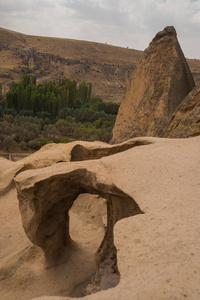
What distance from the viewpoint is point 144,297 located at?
6.96 ft

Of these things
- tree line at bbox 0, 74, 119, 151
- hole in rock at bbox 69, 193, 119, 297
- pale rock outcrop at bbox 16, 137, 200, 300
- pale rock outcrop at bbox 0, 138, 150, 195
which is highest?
pale rock outcrop at bbox 16, 137, 200, 300

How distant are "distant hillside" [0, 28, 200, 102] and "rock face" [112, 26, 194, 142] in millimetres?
52709

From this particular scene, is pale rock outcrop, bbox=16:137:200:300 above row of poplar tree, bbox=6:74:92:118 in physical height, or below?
above

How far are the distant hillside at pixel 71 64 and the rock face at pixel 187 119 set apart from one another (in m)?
55.3

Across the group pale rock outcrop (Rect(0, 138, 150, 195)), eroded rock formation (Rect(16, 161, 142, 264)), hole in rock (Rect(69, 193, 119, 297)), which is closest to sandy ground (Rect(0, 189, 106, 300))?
hole in rock (Rect(69, 193, 119, 297))

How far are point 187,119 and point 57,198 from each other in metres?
5.14

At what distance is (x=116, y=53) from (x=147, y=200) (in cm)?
9788

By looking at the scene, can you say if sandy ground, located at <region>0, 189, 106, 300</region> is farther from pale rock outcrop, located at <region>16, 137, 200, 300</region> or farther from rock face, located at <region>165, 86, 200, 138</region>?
rock face, located at <region>165, 86, 200, 138</region>

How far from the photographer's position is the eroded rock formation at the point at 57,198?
5.00m

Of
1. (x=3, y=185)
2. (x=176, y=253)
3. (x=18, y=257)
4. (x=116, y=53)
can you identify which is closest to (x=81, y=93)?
(x=3, y=185)

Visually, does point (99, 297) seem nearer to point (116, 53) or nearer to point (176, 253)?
point (176, 253)

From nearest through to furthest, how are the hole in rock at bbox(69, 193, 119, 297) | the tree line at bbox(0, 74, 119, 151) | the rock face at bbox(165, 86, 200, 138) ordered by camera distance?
the hole in rock at bbox(69, 193, 119, 297) → the rock face at bbox(165, 86, 200, 138) → the tree line at bbox(0, 74, 119, 151)

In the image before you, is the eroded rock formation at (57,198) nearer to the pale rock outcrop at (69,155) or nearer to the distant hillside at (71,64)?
the pale rock outcrop at (69,155)

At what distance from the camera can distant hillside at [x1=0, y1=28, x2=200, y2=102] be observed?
68250mm
